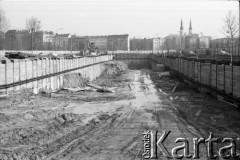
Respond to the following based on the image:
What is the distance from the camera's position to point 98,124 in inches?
543

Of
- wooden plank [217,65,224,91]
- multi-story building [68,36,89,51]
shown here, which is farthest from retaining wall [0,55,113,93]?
multi-story building [68,36,89,51]

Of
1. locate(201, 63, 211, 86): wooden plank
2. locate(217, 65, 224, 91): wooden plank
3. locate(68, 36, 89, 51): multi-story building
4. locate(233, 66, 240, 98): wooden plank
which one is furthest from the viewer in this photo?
locate(68, 36, 89, 51): multi-story building

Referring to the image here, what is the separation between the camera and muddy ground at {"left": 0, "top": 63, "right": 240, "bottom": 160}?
9539mm

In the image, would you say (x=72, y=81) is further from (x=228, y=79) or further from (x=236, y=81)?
(x=236, y=81)

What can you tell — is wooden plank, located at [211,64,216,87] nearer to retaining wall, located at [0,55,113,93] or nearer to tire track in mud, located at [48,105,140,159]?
tire track in mud, located at [48,105,140,159]

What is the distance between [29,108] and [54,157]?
8.95 meters

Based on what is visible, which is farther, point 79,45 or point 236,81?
point 79,45

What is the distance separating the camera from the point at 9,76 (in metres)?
20.6

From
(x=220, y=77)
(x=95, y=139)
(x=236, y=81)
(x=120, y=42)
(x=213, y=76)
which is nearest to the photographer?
(x=95, y=139)

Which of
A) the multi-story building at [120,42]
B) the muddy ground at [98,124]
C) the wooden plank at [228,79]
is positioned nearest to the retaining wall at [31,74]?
the muddy ground at [98,124]

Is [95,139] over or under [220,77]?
under

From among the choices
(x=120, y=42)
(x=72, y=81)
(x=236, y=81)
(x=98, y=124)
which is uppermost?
(x=120, y=42)

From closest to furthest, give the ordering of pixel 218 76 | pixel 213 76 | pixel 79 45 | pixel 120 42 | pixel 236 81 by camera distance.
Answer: pixel 236 81 < pixel 218 76 < pixel 213 76 < pixel 79 45 < pixel 120 42

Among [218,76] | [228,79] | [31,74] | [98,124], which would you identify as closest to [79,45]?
[31,74]
